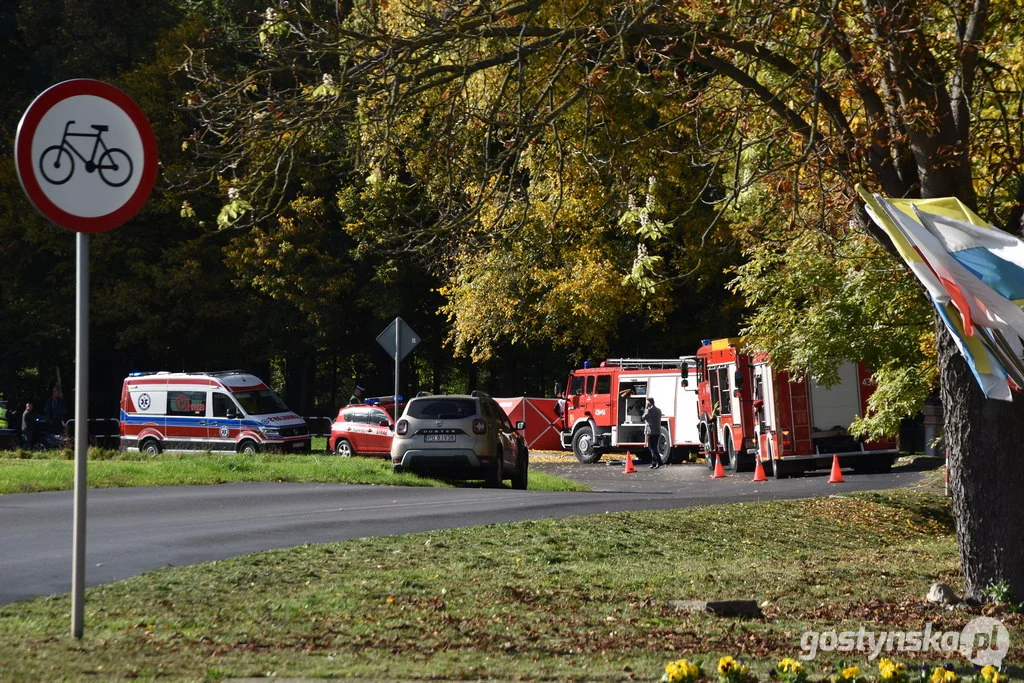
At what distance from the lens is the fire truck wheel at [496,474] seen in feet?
72.8

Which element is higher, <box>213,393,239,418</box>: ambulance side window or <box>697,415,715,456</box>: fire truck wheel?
<box>213,393,239,418</box>: ambulance side window

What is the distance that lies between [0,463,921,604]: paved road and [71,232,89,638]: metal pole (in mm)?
2436

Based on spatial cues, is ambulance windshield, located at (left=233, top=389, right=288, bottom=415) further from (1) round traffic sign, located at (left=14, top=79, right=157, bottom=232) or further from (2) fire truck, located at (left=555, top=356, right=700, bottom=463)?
(1) round traffic sign, located at (left=14, top=79, right=157, bottom=232)

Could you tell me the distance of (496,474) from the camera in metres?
22.3

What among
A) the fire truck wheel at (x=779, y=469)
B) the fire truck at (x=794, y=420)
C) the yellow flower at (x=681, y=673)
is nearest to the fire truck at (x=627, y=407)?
the fire truck at (x=794, y=420)

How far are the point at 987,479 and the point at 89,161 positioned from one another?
6.19 m

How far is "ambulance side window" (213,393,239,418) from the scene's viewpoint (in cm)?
3450

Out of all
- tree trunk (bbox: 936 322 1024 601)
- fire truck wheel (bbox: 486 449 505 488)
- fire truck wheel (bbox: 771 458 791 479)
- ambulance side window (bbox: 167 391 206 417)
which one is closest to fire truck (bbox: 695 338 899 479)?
fire truck wheel (bbox: 771 458 791 479)

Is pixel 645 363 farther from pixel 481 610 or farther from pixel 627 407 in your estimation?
pixel 481 610

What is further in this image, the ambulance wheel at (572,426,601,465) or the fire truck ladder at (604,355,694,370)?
the ambulance wheel at (572,426,601,465)

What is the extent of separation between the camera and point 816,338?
17.9m

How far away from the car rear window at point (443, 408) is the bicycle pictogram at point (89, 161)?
15.3 meters

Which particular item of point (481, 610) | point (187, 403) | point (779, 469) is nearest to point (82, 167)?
point (481, 610)

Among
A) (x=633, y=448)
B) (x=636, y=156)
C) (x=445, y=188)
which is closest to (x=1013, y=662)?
(x=445, y=188)
